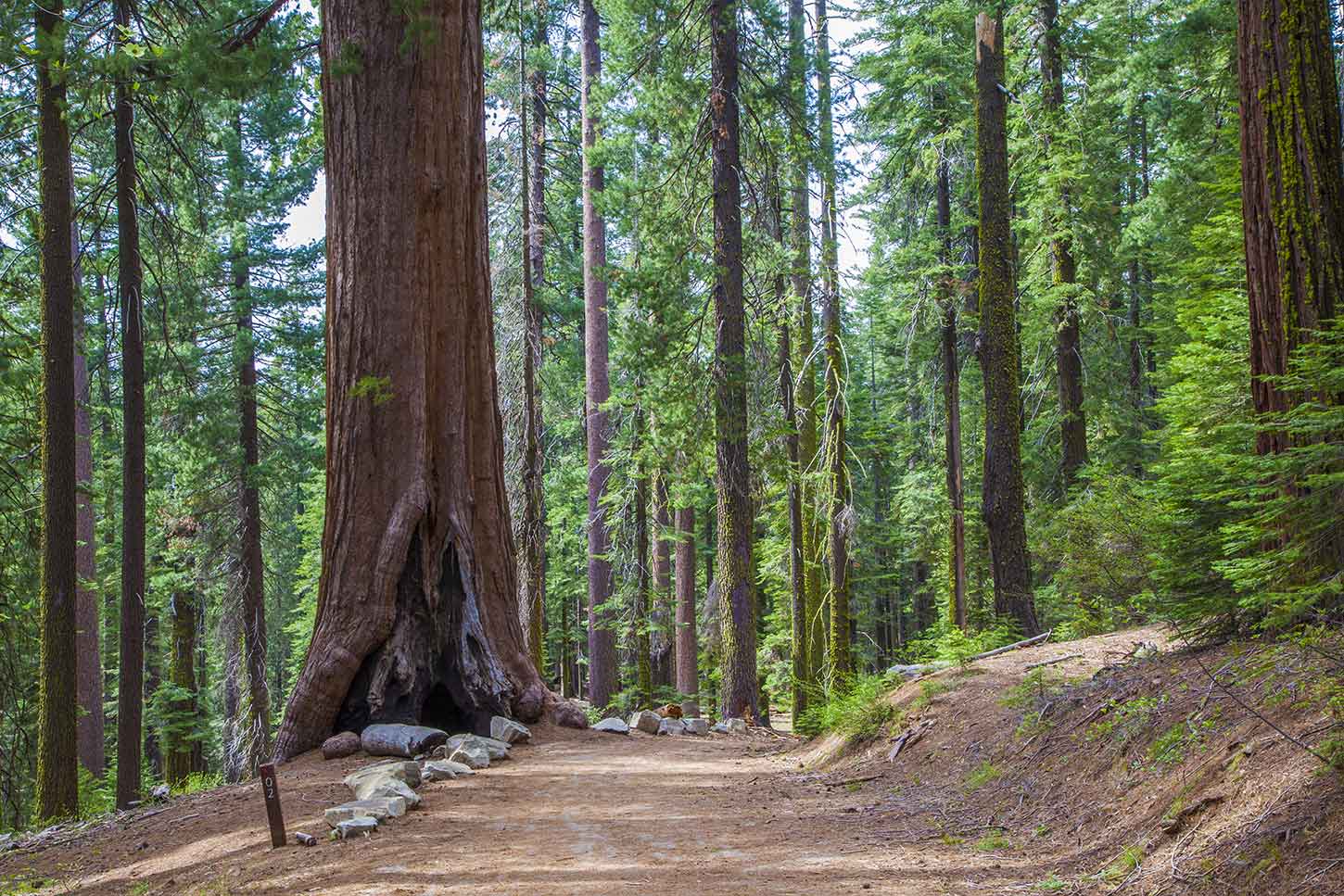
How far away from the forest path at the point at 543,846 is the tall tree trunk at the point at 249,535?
1066cm

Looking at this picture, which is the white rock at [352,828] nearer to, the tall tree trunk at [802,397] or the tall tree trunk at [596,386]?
the tall tree trunk at [802,397]

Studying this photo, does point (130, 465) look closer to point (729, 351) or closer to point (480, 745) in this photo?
point (480, 745)

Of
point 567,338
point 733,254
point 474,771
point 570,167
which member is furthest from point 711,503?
point 474,771

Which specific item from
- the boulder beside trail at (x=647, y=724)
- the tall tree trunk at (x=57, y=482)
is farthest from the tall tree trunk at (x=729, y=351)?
the tall tree trunk at (x=57, y=482)

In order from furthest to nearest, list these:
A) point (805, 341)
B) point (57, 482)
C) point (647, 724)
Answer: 1. point (805, 341)
2. point (647, 724)
3. point (57, 482)

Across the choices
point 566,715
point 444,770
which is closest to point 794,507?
point 566,715

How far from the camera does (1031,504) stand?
61.4ft

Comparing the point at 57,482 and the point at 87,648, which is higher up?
the point at 57,482

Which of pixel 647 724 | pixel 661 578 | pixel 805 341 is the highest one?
pixel 805 341

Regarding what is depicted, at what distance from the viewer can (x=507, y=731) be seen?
8305 mm

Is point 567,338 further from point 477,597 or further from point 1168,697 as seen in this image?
point 1168,697

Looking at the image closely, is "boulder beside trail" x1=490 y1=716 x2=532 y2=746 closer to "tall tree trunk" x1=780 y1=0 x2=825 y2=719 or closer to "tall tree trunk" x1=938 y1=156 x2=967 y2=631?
"tall tree trunk" x1=780 y1=0 x2=825 y2=719

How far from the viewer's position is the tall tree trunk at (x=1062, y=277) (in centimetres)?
1706

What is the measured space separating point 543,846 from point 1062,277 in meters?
16.5
